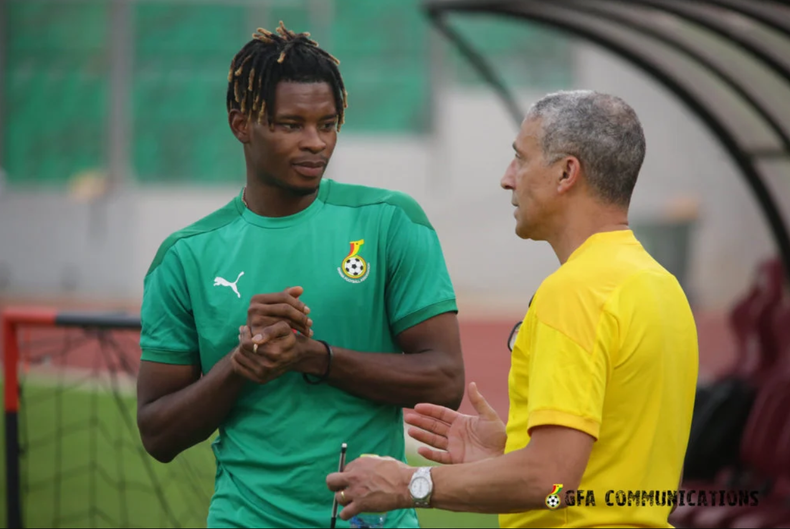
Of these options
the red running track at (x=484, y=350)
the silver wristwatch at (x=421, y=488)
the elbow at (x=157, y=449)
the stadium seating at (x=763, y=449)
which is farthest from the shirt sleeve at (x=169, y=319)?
the red running track at (x=484, y=350)

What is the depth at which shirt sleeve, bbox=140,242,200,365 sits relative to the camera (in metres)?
3.23

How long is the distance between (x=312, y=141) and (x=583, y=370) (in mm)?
1188

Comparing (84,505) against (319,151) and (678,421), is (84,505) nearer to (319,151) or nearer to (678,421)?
(319,151)

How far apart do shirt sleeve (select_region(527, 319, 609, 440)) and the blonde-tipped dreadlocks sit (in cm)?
124

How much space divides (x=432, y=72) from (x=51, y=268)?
9.97m

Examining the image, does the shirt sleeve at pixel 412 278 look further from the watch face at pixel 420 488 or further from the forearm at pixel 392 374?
the watch face at pixel 420 488

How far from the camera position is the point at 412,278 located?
319 centimetres

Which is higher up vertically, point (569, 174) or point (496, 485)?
point (569, 174)

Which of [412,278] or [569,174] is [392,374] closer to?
[412,278]

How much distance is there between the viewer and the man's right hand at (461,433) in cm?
277

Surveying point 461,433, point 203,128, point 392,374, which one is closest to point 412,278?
point 392,374

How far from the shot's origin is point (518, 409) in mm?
2533

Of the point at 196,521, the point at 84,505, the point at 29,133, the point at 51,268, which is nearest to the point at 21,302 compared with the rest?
the point at 51,268

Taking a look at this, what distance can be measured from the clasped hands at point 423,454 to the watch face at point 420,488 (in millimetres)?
16
